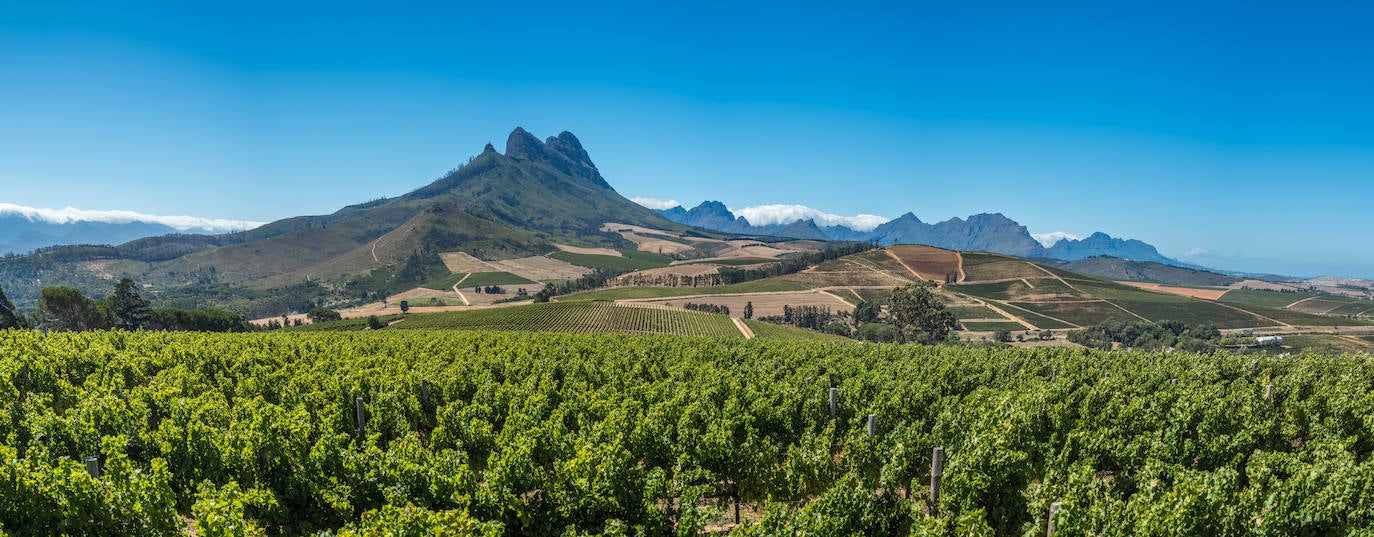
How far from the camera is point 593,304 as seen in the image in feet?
583

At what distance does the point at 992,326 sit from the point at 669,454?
200 m

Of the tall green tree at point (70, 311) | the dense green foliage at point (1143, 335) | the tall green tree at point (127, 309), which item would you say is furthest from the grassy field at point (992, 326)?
the tall green tree at point (70, 311)

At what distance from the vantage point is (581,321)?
14212 cm

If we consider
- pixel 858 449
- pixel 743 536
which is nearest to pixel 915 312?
pixel 858 449

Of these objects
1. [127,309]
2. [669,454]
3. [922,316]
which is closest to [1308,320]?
[922,316]

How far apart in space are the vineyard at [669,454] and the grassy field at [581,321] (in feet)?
306

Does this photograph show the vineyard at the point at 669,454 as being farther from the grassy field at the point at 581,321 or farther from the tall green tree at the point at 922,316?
the grassy field at the point at 581,321

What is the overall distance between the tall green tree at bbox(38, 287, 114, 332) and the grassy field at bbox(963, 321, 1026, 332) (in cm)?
22679

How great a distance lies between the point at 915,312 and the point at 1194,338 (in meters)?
109

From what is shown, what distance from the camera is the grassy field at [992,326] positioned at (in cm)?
18209

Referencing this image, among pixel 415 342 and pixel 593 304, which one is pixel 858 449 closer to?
pixel 415 342

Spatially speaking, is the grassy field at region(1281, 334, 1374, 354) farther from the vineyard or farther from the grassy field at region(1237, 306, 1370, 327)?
the vineyard

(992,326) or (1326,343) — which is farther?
(992,326)

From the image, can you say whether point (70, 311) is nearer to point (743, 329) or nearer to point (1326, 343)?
point (743, 329)
